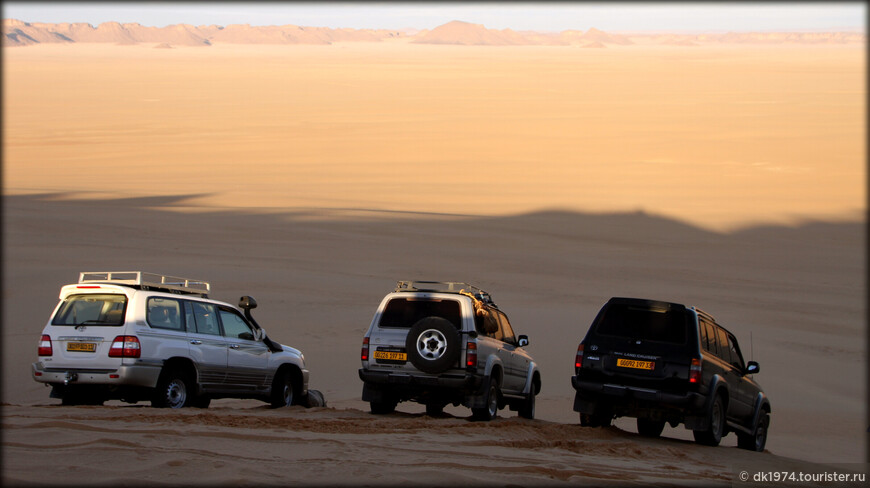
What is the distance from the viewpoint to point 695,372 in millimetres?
11078

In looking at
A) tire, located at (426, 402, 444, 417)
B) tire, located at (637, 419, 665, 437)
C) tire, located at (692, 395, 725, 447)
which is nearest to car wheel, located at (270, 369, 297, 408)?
tire, located at (426, 402, 444, 417)

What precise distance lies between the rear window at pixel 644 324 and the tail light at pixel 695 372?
295 millimetres

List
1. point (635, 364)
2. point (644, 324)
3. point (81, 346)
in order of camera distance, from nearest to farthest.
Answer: point (81, 346), point (635, 364), point (644, 324)

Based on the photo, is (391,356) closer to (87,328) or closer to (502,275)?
(87,328)

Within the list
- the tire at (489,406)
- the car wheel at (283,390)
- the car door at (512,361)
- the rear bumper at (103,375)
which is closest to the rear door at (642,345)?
the tire at (489,406)

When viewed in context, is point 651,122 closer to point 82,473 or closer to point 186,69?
point 82,473

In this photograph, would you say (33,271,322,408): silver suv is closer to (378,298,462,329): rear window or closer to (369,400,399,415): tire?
(369,400,399,415): tire

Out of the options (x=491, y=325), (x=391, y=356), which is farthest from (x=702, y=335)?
(x=391, y=356)

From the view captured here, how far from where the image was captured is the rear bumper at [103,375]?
34.7 feet

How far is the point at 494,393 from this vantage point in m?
12.6

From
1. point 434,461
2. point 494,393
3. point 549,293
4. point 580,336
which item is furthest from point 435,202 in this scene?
point 434,461

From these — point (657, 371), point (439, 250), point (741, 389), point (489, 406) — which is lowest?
point (489, 406)

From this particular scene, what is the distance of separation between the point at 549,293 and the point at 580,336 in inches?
225

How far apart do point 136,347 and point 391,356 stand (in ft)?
10.6
